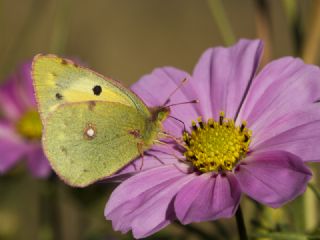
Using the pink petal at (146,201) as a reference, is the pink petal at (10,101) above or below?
below

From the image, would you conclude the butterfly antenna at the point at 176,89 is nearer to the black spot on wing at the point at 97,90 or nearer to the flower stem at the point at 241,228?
the black spot on wing at the point at 97,90

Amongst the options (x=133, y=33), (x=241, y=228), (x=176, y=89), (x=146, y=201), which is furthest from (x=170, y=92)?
(x=133, y=33)

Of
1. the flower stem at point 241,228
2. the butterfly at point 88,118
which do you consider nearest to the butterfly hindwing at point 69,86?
the butterfly at point 88,118

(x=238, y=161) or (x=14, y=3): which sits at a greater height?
(x=238, y=161)

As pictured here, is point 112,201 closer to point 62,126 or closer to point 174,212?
point 174,212

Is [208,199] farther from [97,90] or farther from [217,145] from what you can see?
[97,90]

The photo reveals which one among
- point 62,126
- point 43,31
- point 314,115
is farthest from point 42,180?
point 43,31

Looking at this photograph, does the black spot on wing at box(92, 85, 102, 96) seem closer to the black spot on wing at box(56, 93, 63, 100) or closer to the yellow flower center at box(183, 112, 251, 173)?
the black spot on wing at box(56, 93, 63, 100)
